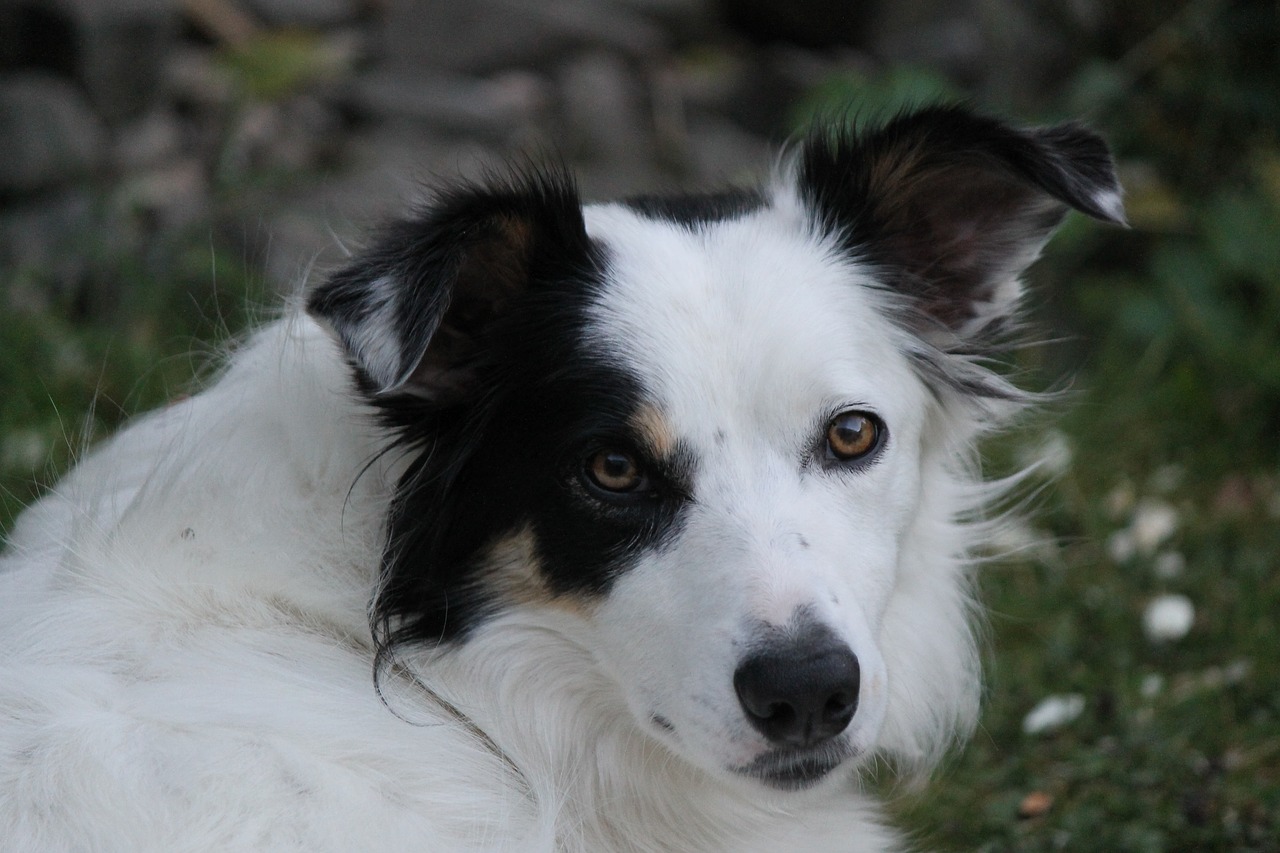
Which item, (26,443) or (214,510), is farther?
(26,443)

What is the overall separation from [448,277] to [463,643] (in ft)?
2.43

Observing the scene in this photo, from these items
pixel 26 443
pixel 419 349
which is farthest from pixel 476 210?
pixel 26 443

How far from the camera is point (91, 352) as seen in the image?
4.82 m

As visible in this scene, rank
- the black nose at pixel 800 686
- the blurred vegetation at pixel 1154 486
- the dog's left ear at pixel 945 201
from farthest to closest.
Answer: the blurred vegetation at pixel 1154 486, the dog's left ear at pixel 945 201, the black nose at pixel 800 686

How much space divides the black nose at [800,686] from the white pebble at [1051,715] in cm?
156

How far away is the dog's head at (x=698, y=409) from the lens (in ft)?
7.39

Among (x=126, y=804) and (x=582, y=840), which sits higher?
(x=126, y=804)

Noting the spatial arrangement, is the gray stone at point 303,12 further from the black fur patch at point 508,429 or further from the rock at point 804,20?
the black fur patch at point 508,429

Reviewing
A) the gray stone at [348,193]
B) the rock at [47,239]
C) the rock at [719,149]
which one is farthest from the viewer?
the rock at [719,149]

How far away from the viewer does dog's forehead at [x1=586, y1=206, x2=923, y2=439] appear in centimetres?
241

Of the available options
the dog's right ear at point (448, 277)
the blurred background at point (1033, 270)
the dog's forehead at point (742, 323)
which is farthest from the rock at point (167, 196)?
the dog's forehead at point (742, 323)

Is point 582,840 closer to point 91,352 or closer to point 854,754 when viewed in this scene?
point 854,754

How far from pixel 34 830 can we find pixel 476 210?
49.6 inches

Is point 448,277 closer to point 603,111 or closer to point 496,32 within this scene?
point 603,111
